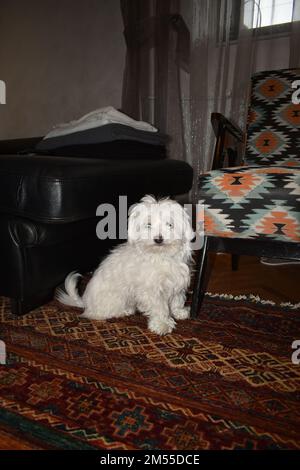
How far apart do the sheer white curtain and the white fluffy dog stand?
4.98ft

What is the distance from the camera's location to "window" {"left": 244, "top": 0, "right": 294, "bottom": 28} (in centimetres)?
237

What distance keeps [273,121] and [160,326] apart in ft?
4.93

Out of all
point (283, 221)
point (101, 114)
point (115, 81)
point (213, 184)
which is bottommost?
point (283, 221)

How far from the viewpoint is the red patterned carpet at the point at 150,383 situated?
814mm

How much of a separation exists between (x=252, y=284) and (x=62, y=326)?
3.47ft

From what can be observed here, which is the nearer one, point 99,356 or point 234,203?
point 99,356

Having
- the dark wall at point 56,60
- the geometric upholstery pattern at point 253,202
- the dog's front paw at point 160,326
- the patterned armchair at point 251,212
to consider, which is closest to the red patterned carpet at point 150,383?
the dog's front paw at point 160,326

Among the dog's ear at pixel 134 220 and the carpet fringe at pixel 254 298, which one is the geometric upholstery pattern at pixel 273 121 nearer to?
the carpet fringe at pixel 254 298

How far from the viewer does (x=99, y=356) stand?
1.16 m

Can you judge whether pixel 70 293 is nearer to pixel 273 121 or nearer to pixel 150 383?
pixel 150 383

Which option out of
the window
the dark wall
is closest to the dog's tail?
the window

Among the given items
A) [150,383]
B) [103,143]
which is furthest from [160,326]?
[103,143]
